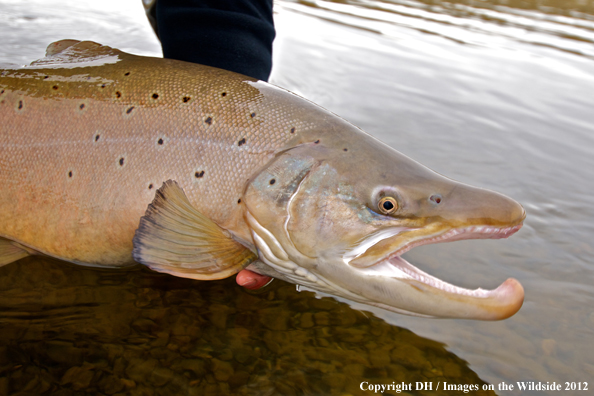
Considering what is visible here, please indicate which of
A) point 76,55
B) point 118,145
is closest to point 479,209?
point 118,145

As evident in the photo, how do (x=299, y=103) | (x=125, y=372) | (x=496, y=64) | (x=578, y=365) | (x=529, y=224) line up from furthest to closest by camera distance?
(x=496, y=64) < (x=529, y=224) < (x=299, y=103) < (x=578, y=365) < (x=125, y=372)

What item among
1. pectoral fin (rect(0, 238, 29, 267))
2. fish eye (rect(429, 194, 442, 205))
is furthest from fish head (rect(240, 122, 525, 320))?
pectoral fin (rect(0, 238, 29, 267))

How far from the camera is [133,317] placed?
7.80 feet

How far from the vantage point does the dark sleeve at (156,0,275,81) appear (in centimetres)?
322

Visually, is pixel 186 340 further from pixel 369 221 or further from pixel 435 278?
pixel 435 278

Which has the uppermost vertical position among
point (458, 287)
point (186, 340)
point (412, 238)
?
point (412, 238)

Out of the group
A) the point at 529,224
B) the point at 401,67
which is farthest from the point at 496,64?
the point at 529,224

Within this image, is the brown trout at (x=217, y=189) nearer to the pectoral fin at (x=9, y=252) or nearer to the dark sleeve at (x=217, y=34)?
the pectoral fin at (x=9, y=252)

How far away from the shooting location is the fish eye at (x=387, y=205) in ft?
6.79

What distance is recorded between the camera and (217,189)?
229cm

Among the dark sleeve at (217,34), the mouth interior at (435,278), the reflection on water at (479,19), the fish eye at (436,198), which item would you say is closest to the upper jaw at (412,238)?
the mouth interior at (435,278)

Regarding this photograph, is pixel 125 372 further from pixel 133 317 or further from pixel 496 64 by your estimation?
pixel 496 64

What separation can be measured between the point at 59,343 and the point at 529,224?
307 cm

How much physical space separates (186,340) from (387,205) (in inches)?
44.1
